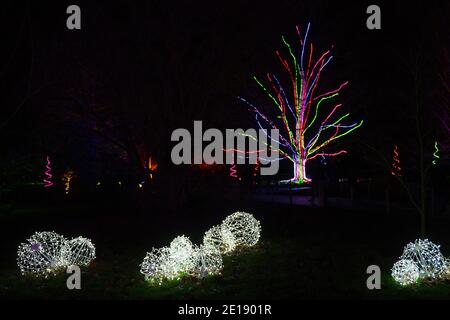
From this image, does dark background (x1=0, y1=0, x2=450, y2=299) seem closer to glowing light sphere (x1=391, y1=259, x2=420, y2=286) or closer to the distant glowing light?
glowing light sphere (x1=391, y1=259, x2=420, y2=286)

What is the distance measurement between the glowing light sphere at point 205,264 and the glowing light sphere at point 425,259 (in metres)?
3.04

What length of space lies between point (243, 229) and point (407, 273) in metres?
4.00

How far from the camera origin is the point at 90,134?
1948 cm

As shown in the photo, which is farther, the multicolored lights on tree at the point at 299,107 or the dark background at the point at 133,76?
the multicolored lights on tree at the point at 299,107

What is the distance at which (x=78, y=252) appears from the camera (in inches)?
359

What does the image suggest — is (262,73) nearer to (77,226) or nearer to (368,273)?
(77,226)

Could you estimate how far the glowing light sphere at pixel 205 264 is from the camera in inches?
313

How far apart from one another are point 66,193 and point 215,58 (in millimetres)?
17323

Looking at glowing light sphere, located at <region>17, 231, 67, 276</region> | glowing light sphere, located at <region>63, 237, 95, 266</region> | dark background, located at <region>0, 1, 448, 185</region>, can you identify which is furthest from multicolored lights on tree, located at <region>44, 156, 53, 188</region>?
glowing light sphere, located at <region>17, 231, 67, 276</region>

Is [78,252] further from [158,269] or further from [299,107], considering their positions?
[299,107]

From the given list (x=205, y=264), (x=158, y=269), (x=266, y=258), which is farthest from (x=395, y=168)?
(x=158, y=269)

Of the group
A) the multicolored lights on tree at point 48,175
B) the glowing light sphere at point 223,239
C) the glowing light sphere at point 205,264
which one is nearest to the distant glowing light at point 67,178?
the multicolored lights on tree at point 48,175

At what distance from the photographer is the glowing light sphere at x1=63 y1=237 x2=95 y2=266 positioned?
9.05 meters

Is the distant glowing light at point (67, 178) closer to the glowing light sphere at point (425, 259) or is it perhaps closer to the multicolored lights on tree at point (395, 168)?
the multicolored lights on tree at point (395, 168)
